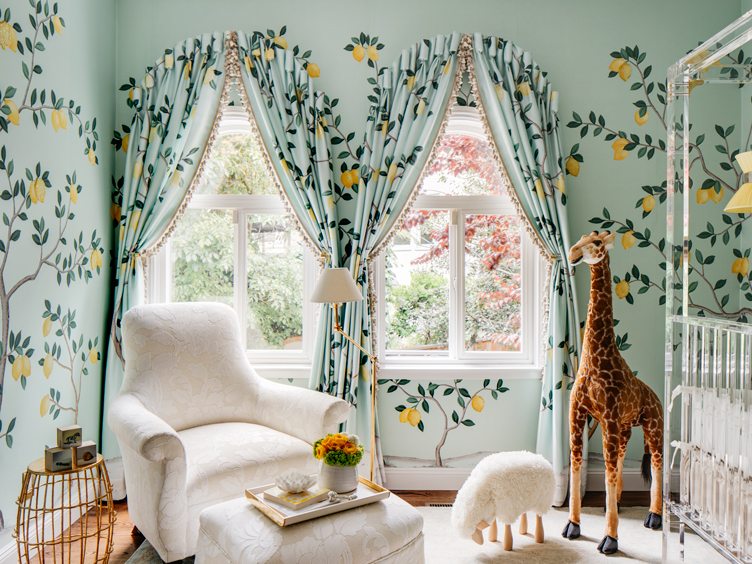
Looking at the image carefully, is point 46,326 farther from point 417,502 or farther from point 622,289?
point 622,289

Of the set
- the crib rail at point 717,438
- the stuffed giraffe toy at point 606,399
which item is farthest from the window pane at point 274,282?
the crib rail at point 717,438

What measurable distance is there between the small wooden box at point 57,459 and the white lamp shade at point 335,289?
1130 millimetres

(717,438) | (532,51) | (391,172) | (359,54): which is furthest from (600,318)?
(359,54)

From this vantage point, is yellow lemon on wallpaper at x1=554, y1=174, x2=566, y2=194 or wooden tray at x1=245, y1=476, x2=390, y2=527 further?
yellow lemon on wallpaper at x1=554, y1=174, x2=566, y2=194

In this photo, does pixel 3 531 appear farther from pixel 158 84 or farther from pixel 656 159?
pixel 656 159

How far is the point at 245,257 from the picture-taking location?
348cm

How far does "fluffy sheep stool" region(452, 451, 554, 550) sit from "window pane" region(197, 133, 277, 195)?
2.03 metres

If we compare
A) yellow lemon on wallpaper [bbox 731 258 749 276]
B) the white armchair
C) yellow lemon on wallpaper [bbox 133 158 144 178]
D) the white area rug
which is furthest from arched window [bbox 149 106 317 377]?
yellow lemon on wallpaper [bbox 731 258 749 276]

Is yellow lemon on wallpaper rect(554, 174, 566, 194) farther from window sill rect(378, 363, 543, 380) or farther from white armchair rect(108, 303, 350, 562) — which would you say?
white armchair rect(108, 303, 350, 562)

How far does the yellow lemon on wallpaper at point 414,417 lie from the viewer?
3.33m

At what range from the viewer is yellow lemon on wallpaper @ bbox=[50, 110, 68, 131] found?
2697mm

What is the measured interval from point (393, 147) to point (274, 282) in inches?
42.5

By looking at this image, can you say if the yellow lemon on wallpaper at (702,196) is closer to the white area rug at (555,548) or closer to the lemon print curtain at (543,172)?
the lemon print curtain at (543,172)

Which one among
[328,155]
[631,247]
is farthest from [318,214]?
[631,247]
